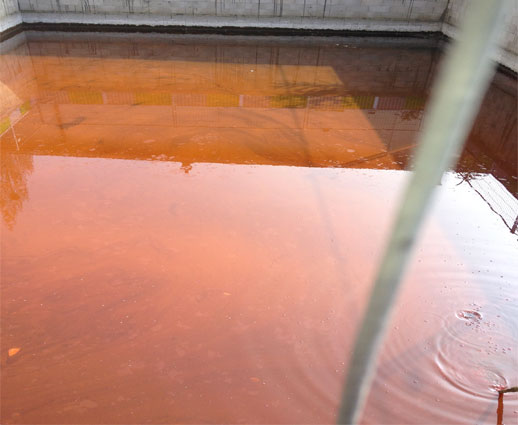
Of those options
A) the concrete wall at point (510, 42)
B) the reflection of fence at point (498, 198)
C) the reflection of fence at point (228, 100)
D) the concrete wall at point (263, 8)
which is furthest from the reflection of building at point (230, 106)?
the concrete wall at point (263, 8)

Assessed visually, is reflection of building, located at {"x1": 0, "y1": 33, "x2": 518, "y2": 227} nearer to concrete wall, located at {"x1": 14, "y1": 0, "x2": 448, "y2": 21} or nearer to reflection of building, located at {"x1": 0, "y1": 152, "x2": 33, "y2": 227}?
reflection of building, located at {"x1": 0, "y1": 152, "x2": 33, "y2": 227}

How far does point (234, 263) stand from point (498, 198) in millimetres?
3778

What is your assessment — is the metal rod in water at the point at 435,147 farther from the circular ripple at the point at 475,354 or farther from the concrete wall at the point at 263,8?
the concrete wall at the point at 263,8

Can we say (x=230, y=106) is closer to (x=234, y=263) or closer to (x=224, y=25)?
(x=234, y=263)

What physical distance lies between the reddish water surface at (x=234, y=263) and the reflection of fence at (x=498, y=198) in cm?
3

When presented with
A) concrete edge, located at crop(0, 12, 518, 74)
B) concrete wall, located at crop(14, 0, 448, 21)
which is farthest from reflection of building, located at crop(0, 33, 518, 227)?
concrete wall, located at crop(14, 0, 448, 21)

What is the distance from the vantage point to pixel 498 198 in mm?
5262

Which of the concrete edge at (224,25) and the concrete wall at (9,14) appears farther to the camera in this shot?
the concrete edge at (224,25)

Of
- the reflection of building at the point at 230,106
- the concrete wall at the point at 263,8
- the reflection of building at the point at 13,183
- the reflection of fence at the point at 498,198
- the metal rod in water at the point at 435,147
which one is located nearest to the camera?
the metal rod in water at the point at 435,147

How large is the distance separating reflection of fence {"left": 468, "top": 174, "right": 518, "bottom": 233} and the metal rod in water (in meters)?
4.82

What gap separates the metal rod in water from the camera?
0.49m

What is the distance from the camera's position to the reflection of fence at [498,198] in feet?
15.8

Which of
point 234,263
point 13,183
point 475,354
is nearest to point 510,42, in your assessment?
point 475,354

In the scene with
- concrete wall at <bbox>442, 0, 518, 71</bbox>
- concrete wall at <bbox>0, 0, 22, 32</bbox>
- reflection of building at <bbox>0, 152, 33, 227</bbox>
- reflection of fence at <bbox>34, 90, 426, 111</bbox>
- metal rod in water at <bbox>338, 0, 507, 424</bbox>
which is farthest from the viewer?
concrete wall at <bbox>0, 0, 22, 32</bbox>
